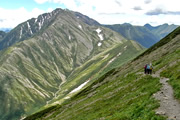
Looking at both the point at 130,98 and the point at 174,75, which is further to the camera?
the point at 174,75

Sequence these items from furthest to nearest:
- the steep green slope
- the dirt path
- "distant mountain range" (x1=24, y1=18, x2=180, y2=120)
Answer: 1. the steep green slope
2. "distant mountain range" (x1=24, y1=18, x2=180, y2=120)
3. the dirt path

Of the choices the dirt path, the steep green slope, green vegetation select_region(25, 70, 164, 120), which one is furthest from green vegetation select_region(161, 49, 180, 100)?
green vegetation select_region(25, 70, 164, 120)

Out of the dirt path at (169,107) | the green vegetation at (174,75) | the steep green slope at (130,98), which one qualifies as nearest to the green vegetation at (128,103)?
the steep green slope at (130,98)

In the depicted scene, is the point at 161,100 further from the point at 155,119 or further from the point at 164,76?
the point at 164,76

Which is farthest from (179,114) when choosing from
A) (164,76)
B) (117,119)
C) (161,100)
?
(164,76)

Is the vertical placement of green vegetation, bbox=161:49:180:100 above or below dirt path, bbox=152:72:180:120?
below

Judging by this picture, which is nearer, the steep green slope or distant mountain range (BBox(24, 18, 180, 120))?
distant mountain range (BBox(24, 18, 180, 120))

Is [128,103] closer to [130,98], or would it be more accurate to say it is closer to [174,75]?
[130,98]

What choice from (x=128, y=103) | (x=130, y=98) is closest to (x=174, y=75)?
(x=130, y=98)

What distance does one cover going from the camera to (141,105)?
2319 centimetres

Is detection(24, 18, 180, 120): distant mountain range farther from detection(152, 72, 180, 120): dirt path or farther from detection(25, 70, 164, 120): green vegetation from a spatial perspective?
detection(152, 72, 180, 120): dirt path

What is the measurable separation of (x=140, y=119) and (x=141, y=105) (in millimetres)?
4616

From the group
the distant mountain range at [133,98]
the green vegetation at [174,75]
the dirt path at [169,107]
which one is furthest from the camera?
the green vegetation at [174,75]

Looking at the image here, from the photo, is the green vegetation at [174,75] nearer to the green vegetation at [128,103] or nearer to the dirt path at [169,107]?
the dirt path at [169,107]
